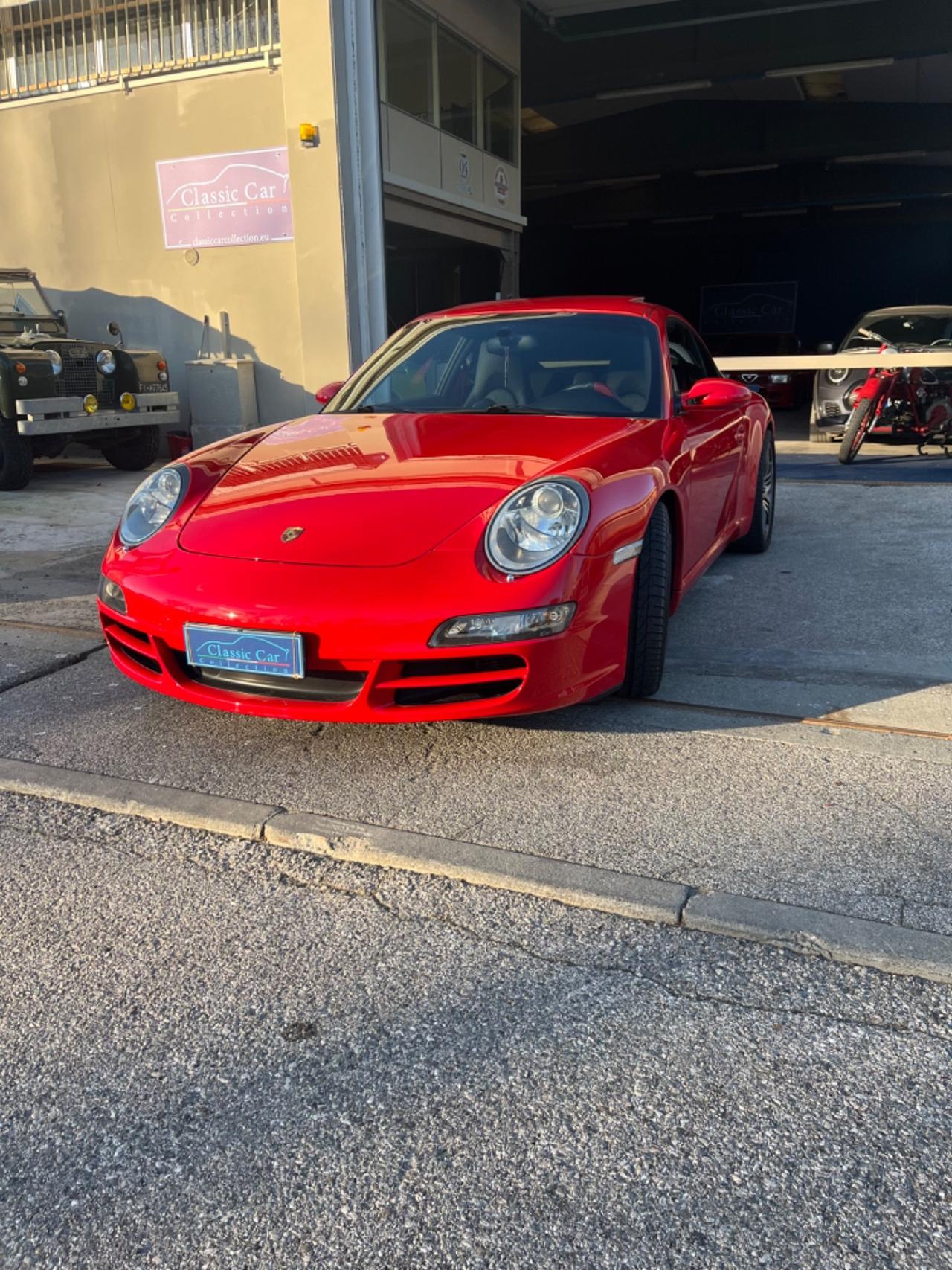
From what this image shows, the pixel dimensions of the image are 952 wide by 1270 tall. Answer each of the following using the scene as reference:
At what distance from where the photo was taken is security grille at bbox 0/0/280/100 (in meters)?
10.3

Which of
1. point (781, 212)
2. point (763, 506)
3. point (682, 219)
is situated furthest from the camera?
point (682, 219)

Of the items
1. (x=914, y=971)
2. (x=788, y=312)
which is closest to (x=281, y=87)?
(x=914, y=971)

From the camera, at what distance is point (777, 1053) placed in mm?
1751

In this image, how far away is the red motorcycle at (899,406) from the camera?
8.88 m

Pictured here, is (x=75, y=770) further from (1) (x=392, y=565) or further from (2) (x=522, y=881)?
(2) (x=522, y=881)

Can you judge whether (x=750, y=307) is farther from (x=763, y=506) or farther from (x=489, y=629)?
(x=489, y=629)

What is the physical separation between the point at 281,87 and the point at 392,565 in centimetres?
920

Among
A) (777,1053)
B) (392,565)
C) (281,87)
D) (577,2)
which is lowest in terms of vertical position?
(777,1053)

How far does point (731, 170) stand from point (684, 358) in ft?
65.8

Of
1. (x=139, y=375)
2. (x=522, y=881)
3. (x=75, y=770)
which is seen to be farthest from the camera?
(x=139, y=375)

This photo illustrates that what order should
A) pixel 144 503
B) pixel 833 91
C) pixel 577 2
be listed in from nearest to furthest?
pixel 144 503
pixel 577 2
pixel 833 91

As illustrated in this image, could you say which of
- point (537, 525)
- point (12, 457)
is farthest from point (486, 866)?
point (12, 457)

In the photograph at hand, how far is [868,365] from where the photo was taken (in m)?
8.94

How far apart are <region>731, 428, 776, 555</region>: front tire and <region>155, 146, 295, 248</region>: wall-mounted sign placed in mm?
6640
